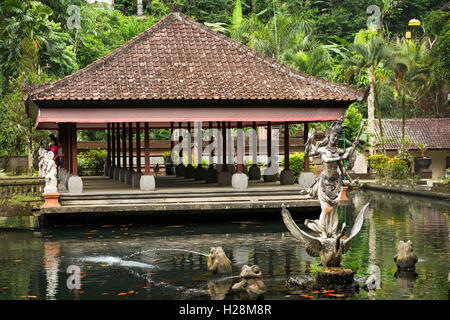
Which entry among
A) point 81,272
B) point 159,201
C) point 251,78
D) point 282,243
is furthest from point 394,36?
point 81,272

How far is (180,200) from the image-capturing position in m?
23.7

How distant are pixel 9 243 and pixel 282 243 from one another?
7310 mm

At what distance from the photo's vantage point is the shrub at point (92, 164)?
4016 centimetres

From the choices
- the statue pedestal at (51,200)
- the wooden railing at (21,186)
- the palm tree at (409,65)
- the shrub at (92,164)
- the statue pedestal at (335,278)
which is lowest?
the statue pedestal at (335,278)

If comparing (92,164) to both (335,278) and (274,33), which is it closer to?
(274,33)

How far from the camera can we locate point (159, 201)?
23.5m

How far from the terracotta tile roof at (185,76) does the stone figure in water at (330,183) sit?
37.8 feet

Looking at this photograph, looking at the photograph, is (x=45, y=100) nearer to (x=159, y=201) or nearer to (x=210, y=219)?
(x=159, y=201)

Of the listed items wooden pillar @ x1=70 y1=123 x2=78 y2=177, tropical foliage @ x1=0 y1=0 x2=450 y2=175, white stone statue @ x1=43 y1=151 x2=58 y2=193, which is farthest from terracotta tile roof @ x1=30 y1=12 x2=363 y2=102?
white stone statue @ x1=43 y1=151 x2=58 y2=193

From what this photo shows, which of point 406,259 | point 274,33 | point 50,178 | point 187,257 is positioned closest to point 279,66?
point 50,178

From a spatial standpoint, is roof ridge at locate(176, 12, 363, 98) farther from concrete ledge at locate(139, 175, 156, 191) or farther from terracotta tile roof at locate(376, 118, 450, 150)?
terracotta tile roof at locate(376, 118, 450, 150)

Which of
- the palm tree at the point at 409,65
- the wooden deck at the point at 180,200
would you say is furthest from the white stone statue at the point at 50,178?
the palm tree at the point at 409,65

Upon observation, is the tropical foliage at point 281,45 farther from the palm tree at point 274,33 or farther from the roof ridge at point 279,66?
the roof ridge at point 279,66

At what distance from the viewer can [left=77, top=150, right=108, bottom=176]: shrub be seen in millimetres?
40156
